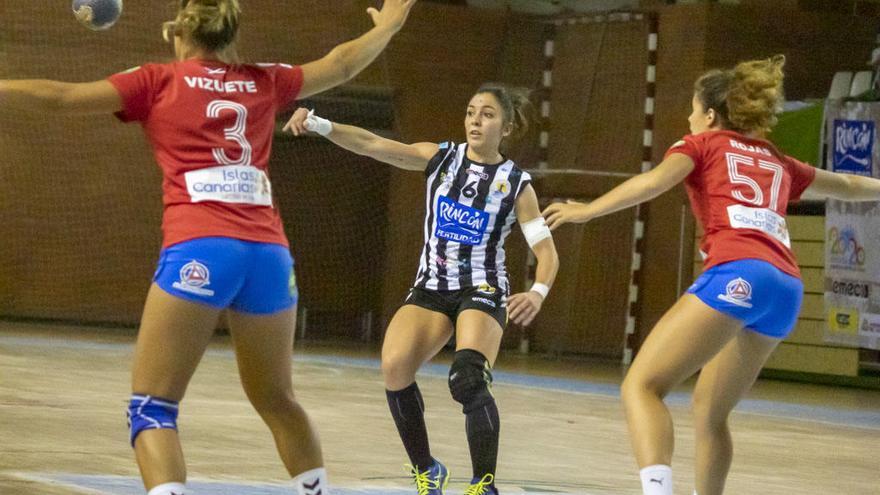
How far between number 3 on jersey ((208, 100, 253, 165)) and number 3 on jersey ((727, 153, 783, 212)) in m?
1.95

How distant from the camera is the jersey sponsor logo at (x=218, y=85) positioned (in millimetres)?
4539

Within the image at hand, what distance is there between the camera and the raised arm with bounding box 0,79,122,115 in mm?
4309

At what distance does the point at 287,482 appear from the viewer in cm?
699

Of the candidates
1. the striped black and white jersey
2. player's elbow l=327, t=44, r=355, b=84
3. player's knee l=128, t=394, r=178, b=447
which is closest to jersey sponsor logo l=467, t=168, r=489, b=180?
the striped black and white jersey

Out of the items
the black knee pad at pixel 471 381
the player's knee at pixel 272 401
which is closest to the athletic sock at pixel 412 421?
the black knee pad at pixel 471 381

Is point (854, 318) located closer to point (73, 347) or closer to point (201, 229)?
point (73, 347)

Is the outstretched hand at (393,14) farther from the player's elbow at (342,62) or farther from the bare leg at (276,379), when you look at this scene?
the bare leg at (276,379)

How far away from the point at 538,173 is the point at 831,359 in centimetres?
471

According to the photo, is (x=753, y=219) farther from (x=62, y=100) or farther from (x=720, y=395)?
(x=62, y=100)

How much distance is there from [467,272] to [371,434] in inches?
126

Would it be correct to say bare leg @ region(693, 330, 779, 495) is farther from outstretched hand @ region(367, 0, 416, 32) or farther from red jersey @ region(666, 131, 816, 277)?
outstretched hand @ region(367, 0, 416, 32)

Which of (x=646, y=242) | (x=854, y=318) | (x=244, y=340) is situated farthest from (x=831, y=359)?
(x=244, y=340)

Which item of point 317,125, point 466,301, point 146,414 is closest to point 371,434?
point 466,301

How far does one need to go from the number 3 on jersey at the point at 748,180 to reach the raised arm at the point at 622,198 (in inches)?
9.3
